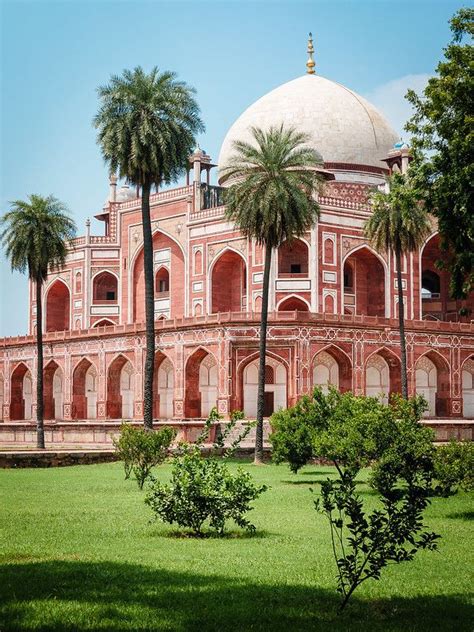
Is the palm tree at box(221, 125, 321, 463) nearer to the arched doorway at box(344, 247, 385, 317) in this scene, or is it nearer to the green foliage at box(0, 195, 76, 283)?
the green foliage at box(0, 195, 76, 283)

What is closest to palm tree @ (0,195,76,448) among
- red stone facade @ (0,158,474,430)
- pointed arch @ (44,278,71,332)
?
red stone facade @ (0,158,474,430)

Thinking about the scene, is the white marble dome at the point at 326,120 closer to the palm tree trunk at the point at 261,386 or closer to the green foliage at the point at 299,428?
the palm tree trunk at the point at 261,386

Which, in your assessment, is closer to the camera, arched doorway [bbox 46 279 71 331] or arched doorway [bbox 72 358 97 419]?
arched doorway [bbox 72 358 97 419]

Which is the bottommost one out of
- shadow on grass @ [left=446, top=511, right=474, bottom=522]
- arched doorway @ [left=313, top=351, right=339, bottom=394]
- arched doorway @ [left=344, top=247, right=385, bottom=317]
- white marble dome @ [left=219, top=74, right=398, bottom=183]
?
shadow on grass @ [left=446, top=511, right=474, bottom=522]

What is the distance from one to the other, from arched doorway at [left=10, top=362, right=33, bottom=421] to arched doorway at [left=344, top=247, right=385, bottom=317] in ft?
53.3

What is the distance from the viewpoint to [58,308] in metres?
55.0

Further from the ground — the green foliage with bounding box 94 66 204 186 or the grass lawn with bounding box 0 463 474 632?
the green foliage with bounding box 94 66 204 186

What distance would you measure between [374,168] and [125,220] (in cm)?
1323

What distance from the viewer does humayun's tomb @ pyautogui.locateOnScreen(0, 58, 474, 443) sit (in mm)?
37719

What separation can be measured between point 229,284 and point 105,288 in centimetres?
969

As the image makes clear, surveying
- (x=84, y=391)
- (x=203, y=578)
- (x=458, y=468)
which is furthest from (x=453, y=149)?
(x=84, y=391)

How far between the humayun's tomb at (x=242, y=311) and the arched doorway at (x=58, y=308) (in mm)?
80

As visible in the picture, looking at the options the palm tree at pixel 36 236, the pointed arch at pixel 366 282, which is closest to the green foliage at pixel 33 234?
the palm tree at pixel 36 236

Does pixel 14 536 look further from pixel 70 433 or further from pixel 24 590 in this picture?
pixel 70 433
